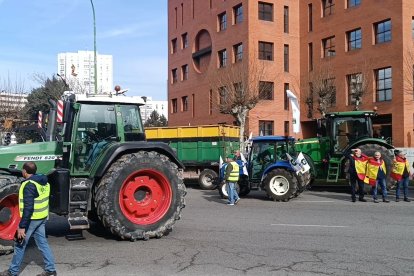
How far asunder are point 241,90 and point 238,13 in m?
14.6

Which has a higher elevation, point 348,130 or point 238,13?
point 238,13

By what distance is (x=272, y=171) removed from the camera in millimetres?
15133

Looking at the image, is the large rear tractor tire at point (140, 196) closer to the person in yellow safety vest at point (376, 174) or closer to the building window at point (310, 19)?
the person in yellow safety vest at point (376, 174)

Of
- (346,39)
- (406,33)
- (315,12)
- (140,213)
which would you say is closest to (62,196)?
(140,213)

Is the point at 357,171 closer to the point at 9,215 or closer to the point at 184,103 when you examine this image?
the point at 9,215

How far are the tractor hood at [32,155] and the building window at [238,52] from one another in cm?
3363

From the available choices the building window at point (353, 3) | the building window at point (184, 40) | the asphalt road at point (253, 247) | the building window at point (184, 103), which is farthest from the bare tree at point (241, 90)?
the asphalt road at point (253, 247)

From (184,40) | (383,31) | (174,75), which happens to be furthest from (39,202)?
(174,75)

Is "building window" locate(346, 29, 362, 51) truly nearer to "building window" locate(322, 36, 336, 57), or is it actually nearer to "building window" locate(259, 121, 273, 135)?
"building window" locate(322, 36, 336, 57)

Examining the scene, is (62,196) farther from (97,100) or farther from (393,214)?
(393,214)

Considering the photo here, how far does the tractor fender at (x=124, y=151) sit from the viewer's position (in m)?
8.22

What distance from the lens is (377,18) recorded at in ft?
114

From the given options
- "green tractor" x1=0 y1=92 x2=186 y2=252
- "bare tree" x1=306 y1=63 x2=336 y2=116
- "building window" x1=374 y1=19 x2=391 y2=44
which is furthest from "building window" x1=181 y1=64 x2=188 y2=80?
"green tractor" x1=0 y1=92 x2=186 y2=252

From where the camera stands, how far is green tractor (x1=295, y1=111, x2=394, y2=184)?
669 inches
